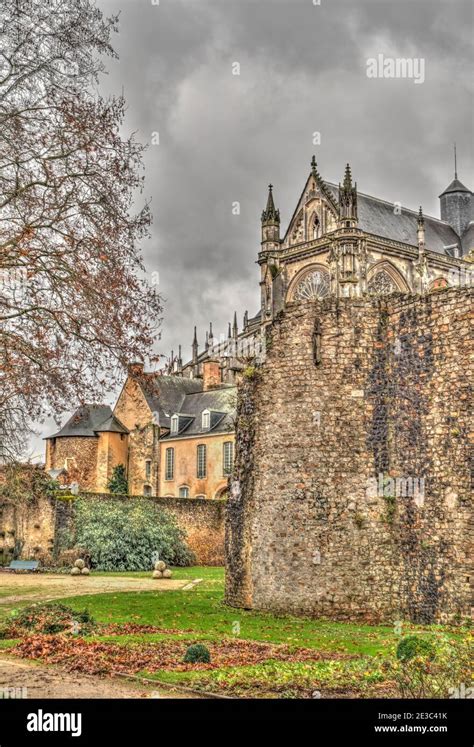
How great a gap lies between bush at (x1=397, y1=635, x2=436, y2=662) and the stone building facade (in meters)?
4.56

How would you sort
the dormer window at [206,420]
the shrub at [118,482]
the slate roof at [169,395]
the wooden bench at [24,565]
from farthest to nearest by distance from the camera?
1. the slate roof at [169,395]
2. the shrub at [118,482]
3. the dormer window at [206,420]
4. the wooden bench at [24,565]

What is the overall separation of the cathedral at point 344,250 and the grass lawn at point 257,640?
167 feet

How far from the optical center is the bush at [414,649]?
10312 mm

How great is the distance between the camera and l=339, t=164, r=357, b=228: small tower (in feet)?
240

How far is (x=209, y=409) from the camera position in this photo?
55.7 meters

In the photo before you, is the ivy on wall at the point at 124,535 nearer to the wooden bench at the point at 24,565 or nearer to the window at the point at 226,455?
Answer: the wooden bench at the point at 24,565

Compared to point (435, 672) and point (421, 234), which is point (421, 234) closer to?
point (421, 234)

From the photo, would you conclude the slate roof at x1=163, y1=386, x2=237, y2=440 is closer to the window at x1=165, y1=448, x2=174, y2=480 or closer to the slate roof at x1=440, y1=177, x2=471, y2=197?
the window at x1=165, y1=448, x2=174, y2=480

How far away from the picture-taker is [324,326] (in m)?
17.5

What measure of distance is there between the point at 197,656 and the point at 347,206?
215ft

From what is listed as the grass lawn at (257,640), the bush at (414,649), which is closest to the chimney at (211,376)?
the grass lawn at (257,640)

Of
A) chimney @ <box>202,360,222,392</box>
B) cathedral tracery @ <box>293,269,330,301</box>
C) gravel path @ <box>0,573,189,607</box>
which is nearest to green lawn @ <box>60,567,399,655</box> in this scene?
gravel path @ <box>0,573,189,607</box>

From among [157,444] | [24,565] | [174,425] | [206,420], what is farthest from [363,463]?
[157,444]
